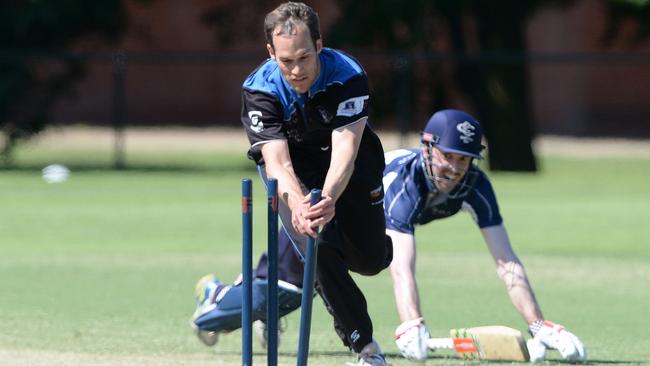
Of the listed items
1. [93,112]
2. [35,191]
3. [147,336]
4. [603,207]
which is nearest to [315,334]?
[147,336]

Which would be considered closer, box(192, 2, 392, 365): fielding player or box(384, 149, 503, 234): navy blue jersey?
box(192, 2, 392, 365): fielding player

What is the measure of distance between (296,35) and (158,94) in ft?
111

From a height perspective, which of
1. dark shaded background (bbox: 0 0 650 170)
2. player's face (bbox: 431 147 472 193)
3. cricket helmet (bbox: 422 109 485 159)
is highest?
dark shaded background (bbox: 0 0 650 170)

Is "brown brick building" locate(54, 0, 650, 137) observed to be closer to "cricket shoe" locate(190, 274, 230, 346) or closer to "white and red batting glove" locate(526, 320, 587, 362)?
"cricket shoe" locate(190, 274, 230, 346)

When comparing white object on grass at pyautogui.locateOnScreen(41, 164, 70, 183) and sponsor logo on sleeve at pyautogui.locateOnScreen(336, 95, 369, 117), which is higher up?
white object on grass at pyautogui.locateOnScreen(41, 164, 70, 183)

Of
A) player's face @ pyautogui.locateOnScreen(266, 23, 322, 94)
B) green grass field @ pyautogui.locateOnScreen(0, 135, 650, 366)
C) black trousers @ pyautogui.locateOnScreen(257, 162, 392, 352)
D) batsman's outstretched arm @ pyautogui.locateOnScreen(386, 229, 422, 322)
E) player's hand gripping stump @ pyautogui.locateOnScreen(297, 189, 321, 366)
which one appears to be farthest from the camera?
green grass field @ pyautogui.locateOnScreen(0, 135, 650, 366)

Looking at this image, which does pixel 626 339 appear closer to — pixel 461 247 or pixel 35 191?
pixel 461 247

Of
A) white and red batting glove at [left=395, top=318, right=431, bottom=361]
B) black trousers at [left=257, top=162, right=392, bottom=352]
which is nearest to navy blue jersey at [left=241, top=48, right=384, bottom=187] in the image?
black trousers at [left=257, top=162, right=392, bottom=352]

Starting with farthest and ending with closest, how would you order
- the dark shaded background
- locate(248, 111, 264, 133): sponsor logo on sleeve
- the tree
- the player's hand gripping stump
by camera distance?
the tree
the dark shaded background
locate(248, 111, 264, 133): sponsor logo on sleeve
the player's hand gripping stump

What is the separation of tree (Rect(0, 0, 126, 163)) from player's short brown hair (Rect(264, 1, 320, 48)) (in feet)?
59.9

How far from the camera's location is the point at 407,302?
750 cm

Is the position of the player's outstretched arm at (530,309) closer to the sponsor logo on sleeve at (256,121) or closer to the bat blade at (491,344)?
the bat blade at (491,344)

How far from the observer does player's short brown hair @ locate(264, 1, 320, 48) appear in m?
6.11

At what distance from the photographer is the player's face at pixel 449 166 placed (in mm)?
7652
